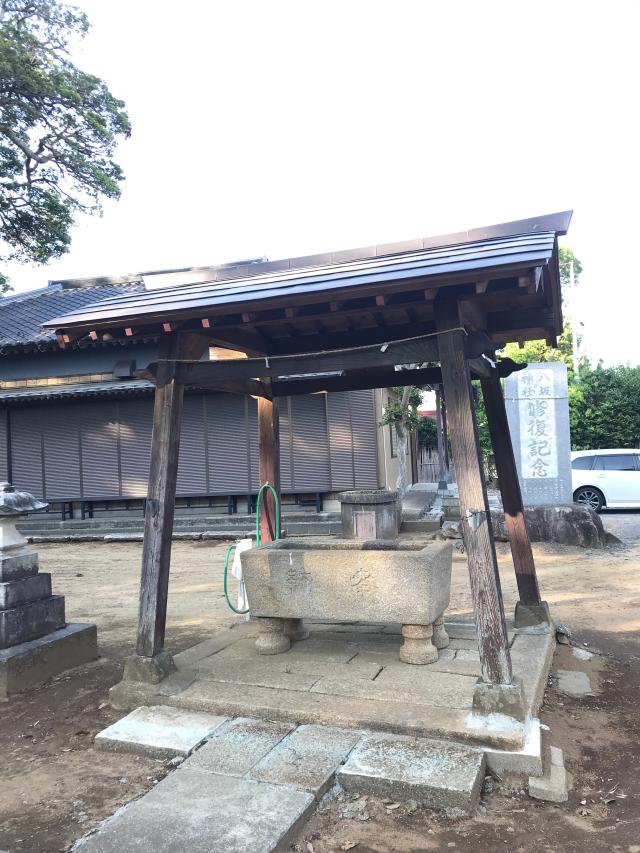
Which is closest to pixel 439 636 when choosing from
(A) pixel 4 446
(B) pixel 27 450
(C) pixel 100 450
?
(C) pixel 100 450

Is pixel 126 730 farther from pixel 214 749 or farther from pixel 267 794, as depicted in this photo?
pixel 267 794

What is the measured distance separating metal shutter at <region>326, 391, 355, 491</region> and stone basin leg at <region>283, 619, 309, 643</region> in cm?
892

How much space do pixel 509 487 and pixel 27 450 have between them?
46.0 ft

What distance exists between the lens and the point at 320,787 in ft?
10.4

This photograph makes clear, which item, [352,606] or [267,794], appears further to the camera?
[352,606]

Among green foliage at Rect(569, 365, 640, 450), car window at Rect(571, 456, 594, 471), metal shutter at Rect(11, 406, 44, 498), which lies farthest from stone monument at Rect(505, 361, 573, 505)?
metal shutter at Rect(11, 406, 44, 498)

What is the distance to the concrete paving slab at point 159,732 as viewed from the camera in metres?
3.71

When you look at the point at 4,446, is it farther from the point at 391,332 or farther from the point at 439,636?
the point at 439,636

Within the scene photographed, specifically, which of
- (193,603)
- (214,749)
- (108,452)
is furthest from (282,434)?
(214,749)

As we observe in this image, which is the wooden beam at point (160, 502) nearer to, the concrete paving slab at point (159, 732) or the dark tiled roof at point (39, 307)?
the concrete paving slab at point (159, 732)

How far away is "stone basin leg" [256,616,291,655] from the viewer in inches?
195

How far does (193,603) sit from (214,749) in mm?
4988

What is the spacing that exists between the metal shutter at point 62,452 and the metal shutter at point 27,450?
207mm

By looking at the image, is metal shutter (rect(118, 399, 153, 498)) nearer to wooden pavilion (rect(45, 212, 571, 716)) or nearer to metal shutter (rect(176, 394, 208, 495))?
metal shutter (rect(176, 394, 208, 495))
